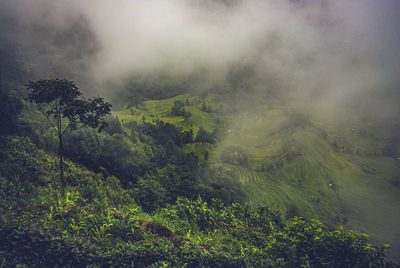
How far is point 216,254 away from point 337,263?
13.6ft

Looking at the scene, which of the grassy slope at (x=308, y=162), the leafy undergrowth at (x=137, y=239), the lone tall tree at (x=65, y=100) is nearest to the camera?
the leafy undergrowth at (x=137, y=239)

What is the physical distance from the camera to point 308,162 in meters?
65.6

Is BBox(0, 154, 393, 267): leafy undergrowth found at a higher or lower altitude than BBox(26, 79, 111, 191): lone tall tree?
lower

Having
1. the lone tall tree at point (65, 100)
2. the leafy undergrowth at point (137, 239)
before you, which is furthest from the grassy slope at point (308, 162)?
the lone tall tree at point (65, 100)

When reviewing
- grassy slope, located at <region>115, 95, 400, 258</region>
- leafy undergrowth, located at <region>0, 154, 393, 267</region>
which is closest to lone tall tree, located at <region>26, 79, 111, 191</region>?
leafy undergrowth, located at <region>0, 154, 393, 267</region>

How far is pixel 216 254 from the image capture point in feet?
24.6

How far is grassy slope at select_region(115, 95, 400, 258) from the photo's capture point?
45438 millimetres

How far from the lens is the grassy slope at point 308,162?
45438 millimetres

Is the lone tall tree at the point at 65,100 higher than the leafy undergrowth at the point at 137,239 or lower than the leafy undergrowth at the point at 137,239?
higher

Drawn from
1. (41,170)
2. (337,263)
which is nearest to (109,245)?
(41,170)

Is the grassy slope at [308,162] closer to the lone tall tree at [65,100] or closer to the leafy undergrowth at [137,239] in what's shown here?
the leafy undergrowth at [137,239]

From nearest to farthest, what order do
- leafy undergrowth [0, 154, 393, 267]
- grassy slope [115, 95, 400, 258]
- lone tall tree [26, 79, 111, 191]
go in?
1. leafy undergrowth [0, 154, 393, 267]
2. lone tall tree [26, 79, 111, 191]
3. grassy slope [115, 95, 400, 258]

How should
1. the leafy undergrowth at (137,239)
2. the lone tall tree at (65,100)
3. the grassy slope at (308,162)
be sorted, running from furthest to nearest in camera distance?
1. the grassy slope at (308,162)
2. the lone tall tree at (65,100)
3. the leafy undergrowth at (137,239)

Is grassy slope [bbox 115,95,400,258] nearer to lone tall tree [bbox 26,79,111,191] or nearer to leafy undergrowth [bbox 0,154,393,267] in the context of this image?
leafy undergrowth [bbox 0,154,393,267]
